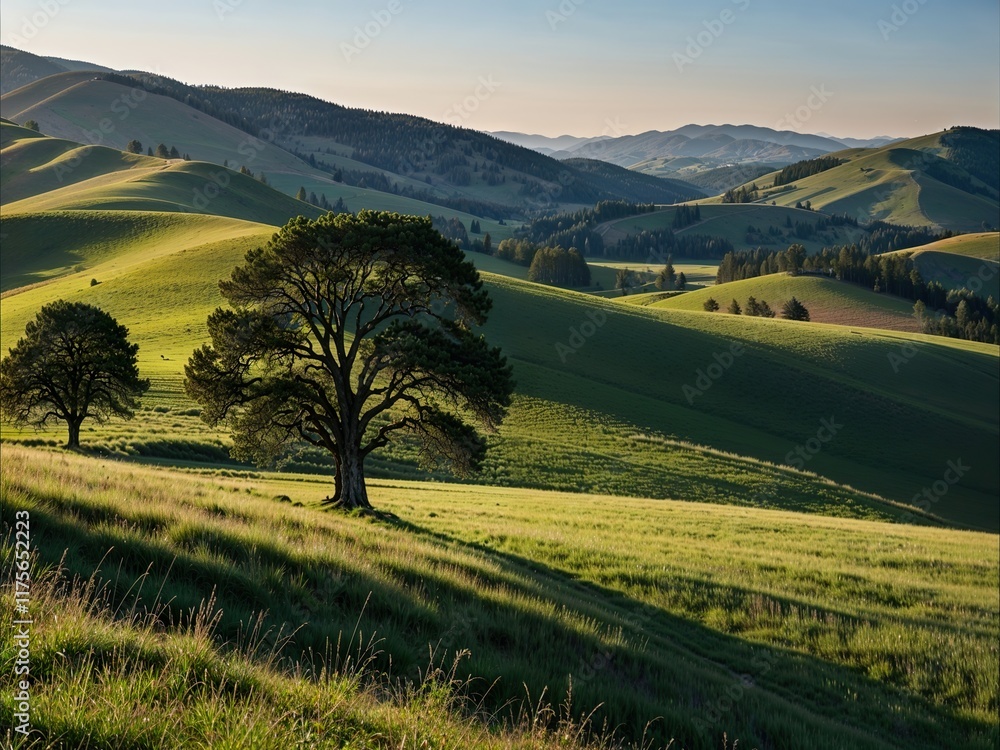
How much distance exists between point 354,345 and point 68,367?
23.8 metres

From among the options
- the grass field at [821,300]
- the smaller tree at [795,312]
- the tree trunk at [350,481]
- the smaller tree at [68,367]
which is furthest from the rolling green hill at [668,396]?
the grass field at [821,300]

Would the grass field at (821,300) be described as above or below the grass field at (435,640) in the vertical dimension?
above

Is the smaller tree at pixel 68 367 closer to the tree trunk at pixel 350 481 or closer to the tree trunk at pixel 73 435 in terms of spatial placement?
the tree trunk at pixel 73 435

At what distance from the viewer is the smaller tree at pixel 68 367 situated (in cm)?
4069

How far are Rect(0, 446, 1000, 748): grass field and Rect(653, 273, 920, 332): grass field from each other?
142 m

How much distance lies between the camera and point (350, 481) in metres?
27.1

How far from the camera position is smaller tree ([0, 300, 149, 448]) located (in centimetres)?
4069

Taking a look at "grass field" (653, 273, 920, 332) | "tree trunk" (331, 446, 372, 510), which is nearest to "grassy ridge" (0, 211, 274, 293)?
"tree trunk" (331, 446, 372, 510)

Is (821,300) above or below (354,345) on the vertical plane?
above

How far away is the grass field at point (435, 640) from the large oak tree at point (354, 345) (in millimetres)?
7313

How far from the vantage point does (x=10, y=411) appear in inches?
1641

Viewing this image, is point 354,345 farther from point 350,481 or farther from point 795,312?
point 795,312

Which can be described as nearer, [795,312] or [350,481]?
[350,481]

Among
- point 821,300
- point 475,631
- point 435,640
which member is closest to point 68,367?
point 475,631
